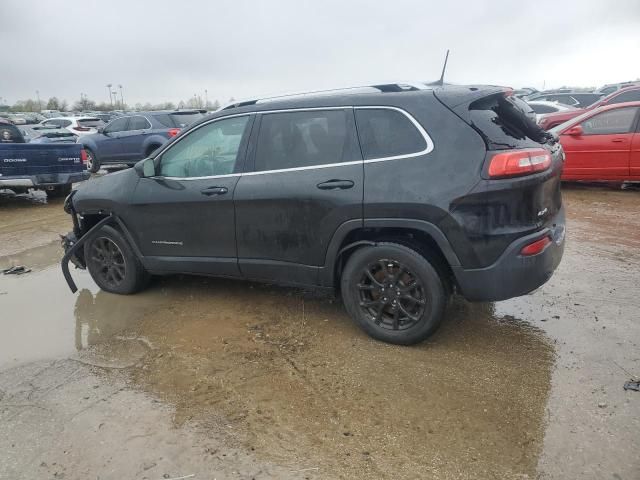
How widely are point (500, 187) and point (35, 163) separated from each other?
895 centimetres

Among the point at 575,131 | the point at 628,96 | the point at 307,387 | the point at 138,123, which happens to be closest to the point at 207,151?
the point at 307,387

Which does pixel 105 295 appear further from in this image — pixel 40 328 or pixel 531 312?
pixel 531 312

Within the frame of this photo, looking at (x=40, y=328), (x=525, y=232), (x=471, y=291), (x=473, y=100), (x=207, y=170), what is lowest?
(x=40, y=328)

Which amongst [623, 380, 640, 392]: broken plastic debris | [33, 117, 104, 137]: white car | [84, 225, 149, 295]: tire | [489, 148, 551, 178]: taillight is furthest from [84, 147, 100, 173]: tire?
[623, 380, 640, 392]: broken plastic debris

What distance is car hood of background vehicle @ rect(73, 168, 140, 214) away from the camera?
4668 millimetres

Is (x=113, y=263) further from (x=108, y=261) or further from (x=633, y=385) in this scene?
(x=633, y=385)

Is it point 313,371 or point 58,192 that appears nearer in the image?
point 313,371

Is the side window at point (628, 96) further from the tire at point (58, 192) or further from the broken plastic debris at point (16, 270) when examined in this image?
the broken plastic debris at point (16, 270)

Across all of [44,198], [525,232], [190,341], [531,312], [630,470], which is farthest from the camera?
[44,198]

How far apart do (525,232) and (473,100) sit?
37.2 inches

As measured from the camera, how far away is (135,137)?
45.5ft

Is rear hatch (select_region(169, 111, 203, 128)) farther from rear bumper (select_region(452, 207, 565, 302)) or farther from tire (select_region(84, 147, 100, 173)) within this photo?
rear bumper (select_region(452, 207, 565, 302))

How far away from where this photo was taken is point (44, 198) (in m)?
11.0

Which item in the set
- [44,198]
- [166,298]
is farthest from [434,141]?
[44,198]
